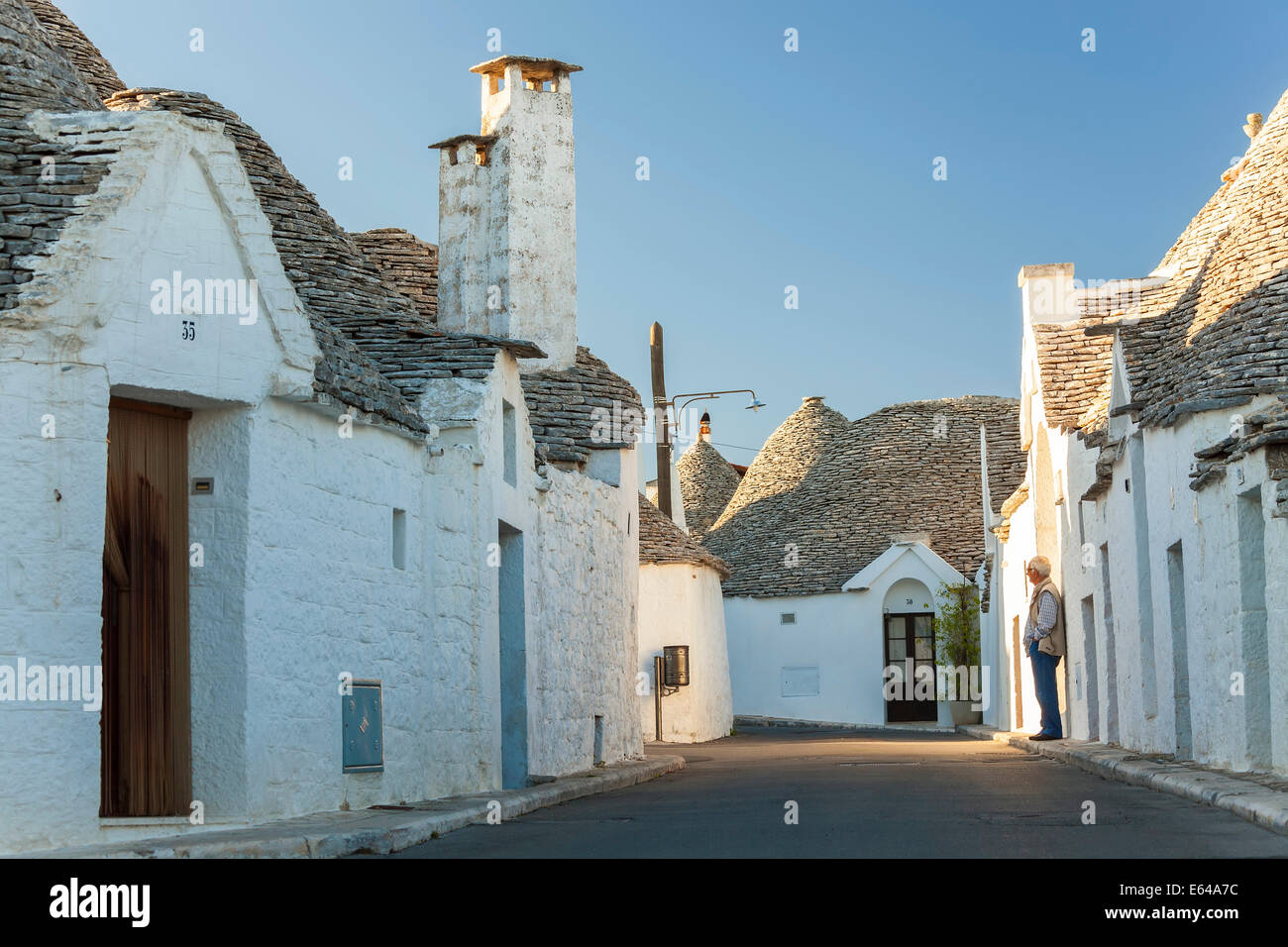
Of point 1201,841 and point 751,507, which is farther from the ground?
point 751,507

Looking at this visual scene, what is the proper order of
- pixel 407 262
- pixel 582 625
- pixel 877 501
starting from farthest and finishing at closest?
pixel 877 501 → pixel 407 262 → pixel 582 625

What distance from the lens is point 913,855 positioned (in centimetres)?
800

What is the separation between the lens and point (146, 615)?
10.1 metres

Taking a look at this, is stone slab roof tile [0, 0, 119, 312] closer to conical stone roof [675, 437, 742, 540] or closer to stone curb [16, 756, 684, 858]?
stone curb [16, 756, 684, 858]

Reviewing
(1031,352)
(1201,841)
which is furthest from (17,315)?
(1031,352)

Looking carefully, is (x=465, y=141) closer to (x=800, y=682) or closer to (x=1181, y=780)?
(x=1181, y=780)

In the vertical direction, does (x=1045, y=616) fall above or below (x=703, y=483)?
below

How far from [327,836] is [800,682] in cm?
3136

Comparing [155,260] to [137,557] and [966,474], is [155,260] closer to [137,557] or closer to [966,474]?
[137,557]

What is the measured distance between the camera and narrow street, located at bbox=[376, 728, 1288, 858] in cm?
852

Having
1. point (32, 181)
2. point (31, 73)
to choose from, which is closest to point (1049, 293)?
point (31, 73)

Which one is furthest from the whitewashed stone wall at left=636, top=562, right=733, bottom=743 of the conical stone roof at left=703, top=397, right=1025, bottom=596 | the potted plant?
the conical stone roof at left=703, top=397, right=1025, bottom=596
